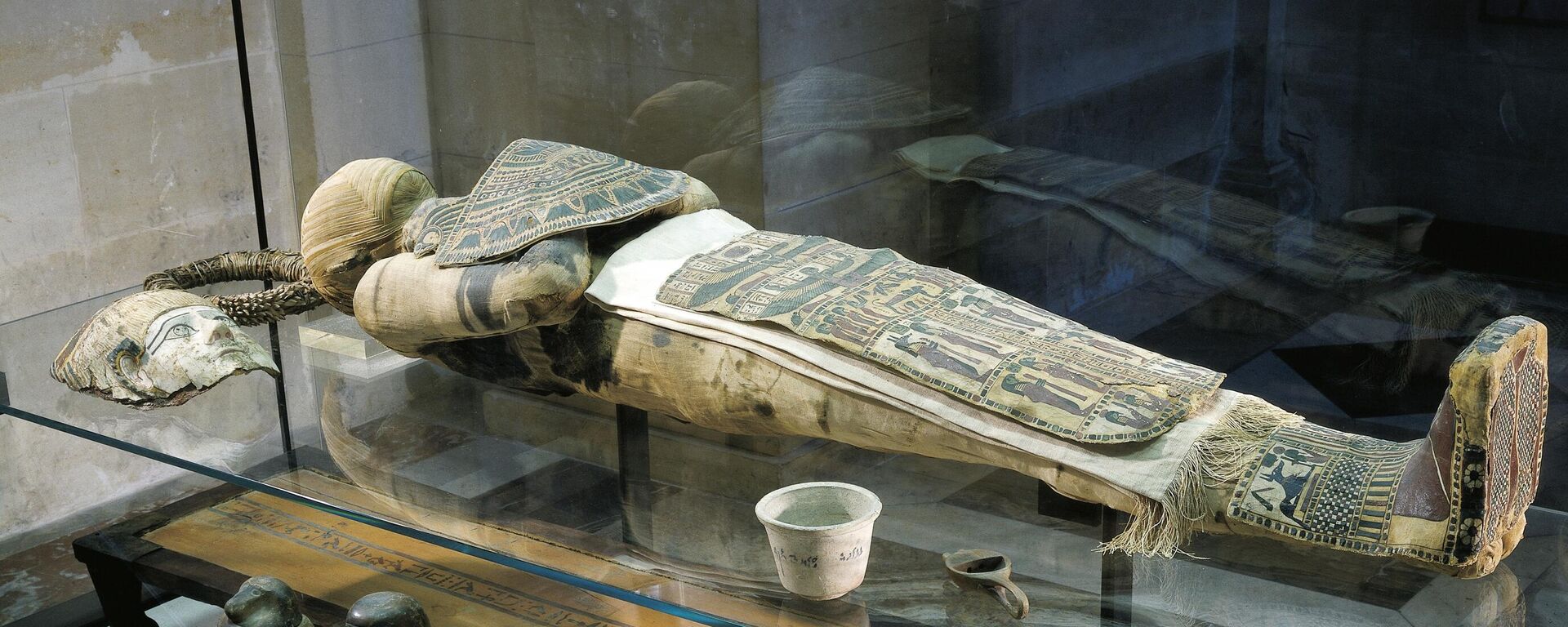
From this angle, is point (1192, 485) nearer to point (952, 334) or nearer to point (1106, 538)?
point (1106, 538)

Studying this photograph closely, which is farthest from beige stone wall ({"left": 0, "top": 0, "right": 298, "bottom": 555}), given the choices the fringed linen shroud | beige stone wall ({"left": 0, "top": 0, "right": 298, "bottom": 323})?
the fringed linen shroud

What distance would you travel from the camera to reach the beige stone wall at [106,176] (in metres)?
3.34

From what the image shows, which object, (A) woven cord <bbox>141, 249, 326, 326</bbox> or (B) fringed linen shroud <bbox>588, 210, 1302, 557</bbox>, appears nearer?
(B) fringed linen shroud <bbox>588, 210, 1302, 557</bbox>

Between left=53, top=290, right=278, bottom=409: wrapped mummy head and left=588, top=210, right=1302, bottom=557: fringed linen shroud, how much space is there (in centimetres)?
72

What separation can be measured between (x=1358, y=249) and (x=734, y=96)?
1.30 metres

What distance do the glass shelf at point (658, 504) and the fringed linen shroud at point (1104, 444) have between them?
13cm

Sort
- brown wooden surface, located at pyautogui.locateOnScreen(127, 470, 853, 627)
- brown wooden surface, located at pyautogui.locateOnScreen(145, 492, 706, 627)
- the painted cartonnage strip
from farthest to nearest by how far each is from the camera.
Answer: brown wooden surface, located at pyautogui.locateOnScreen(145, 492, 706, 627), brown wooden surface, located at pyautogui.locateOnScreen(127, 470, 853, 627), the painted cartonnage strip

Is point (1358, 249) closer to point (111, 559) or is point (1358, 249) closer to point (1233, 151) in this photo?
point (1233, 151)

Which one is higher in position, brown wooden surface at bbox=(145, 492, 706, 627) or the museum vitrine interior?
the museum vitrine interior

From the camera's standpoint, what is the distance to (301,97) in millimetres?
3713

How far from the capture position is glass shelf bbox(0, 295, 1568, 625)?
1.96 meters

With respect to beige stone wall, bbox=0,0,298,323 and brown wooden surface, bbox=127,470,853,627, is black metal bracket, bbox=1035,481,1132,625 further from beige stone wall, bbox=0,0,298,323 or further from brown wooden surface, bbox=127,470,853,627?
beige stone wall, bbox=0,0,298,323

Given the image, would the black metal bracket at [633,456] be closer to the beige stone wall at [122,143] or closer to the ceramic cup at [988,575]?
the ceramic cup at [988,575]

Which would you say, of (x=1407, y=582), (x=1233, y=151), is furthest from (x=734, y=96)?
(x=1407, y=582)
